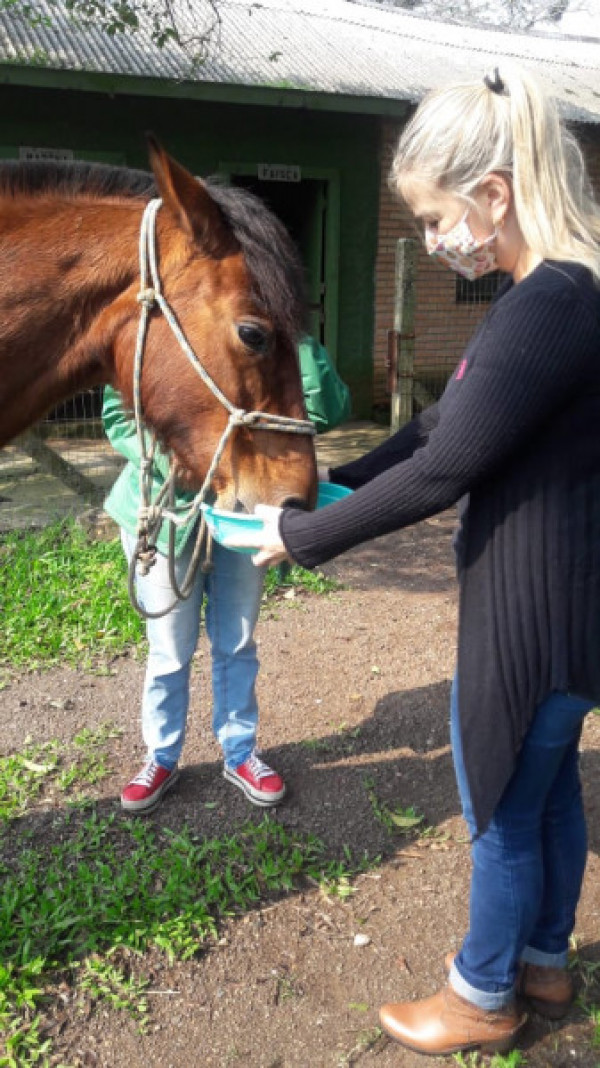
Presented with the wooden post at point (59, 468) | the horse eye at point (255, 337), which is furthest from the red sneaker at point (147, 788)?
the wooden post at point (59, 468)

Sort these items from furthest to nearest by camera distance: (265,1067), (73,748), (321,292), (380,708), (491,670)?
(321,292)
(380,708)
(73,748)
(265,1067)
(491,670)

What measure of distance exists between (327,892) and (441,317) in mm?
8275

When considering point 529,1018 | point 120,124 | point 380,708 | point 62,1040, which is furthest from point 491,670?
point 120,124

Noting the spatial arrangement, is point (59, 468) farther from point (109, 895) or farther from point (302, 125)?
point (302, 125)

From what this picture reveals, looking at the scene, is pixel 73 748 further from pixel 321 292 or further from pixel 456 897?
pixel 321 292

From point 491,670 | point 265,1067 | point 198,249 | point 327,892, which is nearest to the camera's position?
point 491,670

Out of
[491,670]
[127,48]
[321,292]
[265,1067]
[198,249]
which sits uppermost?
[127,48]

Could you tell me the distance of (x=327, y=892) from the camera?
8.72ft

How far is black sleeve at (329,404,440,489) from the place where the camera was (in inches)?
85.3

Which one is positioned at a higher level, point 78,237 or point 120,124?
point 120,124

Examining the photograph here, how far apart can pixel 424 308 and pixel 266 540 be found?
27.8ft

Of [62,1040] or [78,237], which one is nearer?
[78,237]

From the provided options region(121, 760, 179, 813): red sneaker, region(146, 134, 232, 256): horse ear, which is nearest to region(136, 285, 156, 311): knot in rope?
region(146, 134, 232, 256): horse ear

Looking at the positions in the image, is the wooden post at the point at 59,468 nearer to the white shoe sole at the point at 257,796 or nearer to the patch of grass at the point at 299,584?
the patch of grass at the point at 299,584
